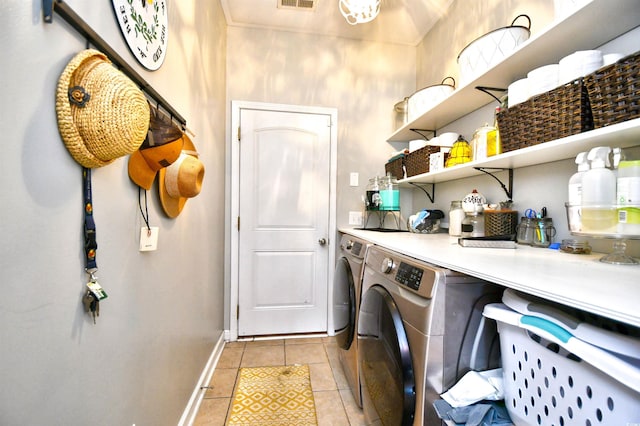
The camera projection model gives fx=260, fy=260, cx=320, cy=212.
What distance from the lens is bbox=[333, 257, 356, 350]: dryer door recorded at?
1543 mm

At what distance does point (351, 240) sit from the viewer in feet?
5.63

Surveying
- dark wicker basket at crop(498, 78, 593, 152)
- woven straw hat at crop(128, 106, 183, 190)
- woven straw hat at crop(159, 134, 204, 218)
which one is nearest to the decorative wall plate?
woven straw hat at crop(128, 106, 183, 190)

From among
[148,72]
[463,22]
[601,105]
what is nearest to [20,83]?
[148,72]

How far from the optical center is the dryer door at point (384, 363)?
852 mm

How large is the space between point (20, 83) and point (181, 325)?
1.16 m

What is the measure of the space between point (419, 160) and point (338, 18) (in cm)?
139

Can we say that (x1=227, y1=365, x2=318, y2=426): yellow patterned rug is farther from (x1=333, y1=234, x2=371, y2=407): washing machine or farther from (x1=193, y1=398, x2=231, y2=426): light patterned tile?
(x1=333, y1=234, x2=371, y2=407): washing machine

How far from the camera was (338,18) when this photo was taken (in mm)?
2162

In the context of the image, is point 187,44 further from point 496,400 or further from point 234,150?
point 496,400

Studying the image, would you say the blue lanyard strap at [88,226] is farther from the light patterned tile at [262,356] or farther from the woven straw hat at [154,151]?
the light patterned tile at [262,356]

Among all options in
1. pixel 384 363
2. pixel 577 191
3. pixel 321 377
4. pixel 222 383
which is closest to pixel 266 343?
pixel 222 383

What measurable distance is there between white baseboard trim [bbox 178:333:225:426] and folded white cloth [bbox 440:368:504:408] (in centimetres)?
127

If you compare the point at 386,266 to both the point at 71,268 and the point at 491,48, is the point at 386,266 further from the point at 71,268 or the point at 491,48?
the point at 491,48

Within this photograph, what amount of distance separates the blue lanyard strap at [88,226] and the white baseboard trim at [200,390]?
3.53 ft
